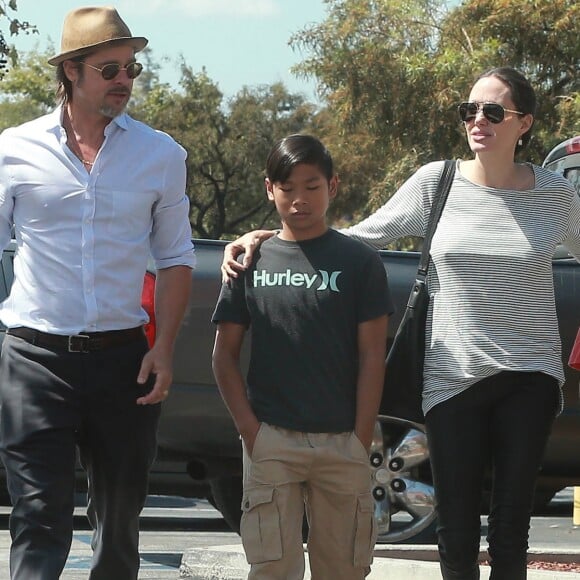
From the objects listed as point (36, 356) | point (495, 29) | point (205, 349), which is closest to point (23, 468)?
point (36, 356)

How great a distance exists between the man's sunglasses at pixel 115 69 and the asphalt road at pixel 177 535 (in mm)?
2457

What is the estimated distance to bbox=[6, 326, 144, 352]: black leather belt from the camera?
4.49 m

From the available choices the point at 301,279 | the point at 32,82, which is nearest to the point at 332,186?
the point at 301,279

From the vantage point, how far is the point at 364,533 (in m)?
4.65

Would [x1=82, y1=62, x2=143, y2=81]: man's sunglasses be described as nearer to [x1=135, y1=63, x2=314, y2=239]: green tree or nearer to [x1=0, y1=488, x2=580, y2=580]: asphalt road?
[x1=0, y1=488, x2=580, y2=580]: asphalt road

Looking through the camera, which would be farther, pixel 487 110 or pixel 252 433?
pixel 487 110

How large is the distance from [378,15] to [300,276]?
96.1 feet

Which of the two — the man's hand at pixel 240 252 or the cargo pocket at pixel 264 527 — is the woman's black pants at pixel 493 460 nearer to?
the cargo pocket at pixel 264 527

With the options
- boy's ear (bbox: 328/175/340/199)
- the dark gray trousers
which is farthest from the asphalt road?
boy's ear (bbox: 328/175/340/199)

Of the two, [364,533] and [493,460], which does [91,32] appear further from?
[493,460]

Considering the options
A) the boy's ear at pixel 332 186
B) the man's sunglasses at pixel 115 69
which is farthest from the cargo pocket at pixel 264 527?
the man's sunglasses at pixel 115 69

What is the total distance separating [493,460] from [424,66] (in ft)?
81.0

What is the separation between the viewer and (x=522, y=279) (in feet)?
16.1

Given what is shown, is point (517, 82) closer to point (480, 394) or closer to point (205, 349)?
point (480, 394)
